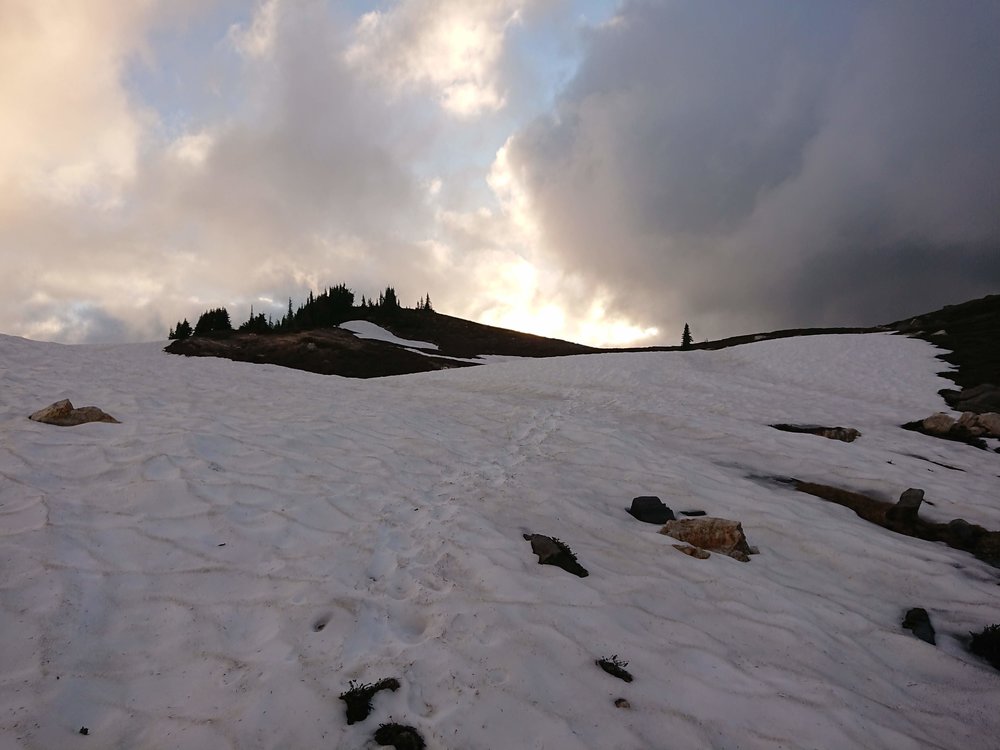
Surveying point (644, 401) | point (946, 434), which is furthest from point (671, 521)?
point (946, 434)

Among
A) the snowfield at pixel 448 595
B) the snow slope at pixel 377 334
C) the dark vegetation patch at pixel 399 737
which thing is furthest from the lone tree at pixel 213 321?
the dark vegetation patch at pixel 399 737

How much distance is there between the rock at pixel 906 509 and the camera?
8914 millimetres

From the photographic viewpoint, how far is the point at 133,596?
201 inches

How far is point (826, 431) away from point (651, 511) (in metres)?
9.87

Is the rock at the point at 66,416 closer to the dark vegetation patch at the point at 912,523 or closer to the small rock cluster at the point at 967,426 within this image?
the dark vegetation patch at the point at 912,523

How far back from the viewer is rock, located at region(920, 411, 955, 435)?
50.7 feet

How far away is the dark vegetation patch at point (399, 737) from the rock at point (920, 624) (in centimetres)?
585

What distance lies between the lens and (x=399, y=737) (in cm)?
372

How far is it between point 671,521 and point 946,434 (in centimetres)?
1330

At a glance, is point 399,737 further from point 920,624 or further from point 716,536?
point 920,624

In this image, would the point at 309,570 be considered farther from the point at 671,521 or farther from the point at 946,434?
the point at 946,434

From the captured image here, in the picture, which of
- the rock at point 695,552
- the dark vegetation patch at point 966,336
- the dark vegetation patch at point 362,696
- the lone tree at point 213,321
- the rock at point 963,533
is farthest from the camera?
the lone tree at point 213,321

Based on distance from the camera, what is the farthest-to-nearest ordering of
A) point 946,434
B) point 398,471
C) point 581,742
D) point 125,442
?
point 946,434
point 398,471
point 125,442
point 581,742

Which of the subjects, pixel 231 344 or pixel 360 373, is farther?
pixel 231 344
